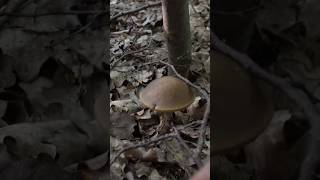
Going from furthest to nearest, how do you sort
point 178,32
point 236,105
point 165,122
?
point 165,122
point 178,32
point 236,105

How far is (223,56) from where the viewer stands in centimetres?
64

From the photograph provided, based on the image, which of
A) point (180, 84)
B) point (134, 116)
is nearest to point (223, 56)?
point (180, 84)

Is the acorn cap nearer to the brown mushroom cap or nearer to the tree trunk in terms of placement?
the tree trunk

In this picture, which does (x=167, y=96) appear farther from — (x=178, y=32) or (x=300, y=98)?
(x=300, y=98)

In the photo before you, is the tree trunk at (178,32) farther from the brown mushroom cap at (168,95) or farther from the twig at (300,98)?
the twig at (300,98)

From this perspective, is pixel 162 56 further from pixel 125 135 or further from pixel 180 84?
pixel 125 135

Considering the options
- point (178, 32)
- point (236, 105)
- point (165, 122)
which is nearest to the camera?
point (236, 105)

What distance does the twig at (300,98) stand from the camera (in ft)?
2.07

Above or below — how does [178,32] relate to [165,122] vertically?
above

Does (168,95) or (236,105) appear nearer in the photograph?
(236,105)

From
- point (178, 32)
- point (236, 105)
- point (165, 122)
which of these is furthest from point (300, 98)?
point (165, 122)

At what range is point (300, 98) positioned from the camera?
25.2 inches

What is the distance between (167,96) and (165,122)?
0.38 ft

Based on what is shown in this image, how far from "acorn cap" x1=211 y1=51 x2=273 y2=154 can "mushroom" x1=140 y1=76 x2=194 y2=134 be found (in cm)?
66
